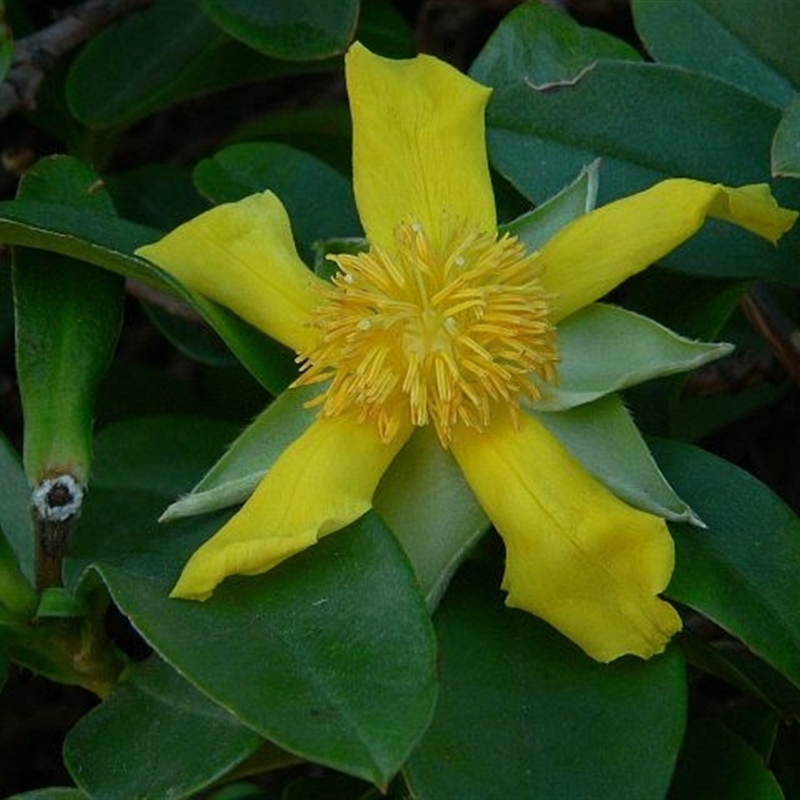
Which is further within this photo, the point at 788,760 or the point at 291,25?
the point at 291,25

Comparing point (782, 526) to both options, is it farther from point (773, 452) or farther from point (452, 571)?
point (773, 452)

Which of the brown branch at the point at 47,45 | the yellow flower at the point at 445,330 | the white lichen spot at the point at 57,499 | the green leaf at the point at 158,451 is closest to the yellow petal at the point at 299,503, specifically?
the yellow flower at the point at 445,330

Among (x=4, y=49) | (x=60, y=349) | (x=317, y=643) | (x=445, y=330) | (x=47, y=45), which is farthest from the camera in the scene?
(x=47, y=45)

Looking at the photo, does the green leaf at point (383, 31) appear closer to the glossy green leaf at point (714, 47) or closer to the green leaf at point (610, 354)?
the glossy green leaf at point (714, 47)

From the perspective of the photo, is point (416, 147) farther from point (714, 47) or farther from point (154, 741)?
point (154, 741)

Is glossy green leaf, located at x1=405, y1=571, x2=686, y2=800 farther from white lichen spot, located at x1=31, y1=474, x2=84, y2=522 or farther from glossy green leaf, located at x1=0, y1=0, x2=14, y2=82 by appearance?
glossy green leaf, located at x1=0, y1=0, x2=14, y2=82

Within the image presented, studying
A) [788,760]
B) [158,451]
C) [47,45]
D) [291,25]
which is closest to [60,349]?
[158,451]
